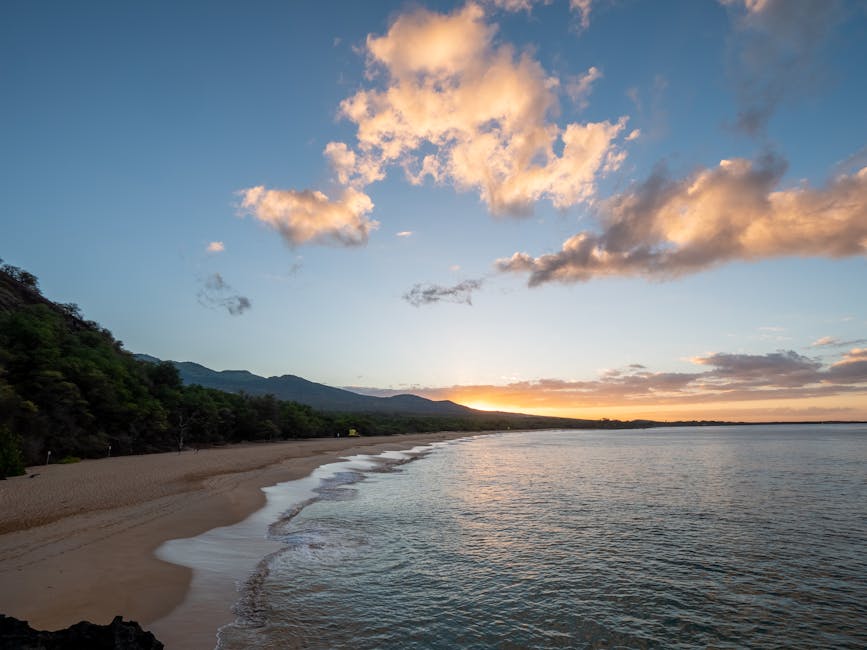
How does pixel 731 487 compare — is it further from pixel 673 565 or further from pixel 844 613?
pixel 844 613

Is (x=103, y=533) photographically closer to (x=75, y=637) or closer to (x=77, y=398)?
(x=75, y=637)

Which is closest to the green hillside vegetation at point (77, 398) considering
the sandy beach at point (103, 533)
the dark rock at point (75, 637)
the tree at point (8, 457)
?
the tree at point (8, 457)

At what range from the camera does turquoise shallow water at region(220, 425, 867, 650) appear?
10.9 metres

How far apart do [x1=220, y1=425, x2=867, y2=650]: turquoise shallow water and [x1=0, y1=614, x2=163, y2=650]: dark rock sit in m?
2.54

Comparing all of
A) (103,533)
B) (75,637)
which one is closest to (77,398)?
(103,533)

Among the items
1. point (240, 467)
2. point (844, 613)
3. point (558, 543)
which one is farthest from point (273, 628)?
point (240, 467)

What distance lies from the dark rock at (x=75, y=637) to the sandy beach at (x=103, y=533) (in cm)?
200

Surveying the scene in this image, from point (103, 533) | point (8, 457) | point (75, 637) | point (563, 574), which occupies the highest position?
point (75, 637)

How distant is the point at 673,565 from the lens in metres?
16.4

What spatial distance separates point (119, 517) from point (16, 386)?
31.3 meters

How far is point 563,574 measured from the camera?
601 inches

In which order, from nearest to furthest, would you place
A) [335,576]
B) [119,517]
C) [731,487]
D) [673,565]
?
[335,576] → [673,565] → [119,517] → [731,487]

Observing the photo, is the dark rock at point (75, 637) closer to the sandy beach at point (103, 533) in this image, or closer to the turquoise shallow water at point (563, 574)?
the sandy beach at point (103, 533)

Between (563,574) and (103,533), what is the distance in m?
16.5
